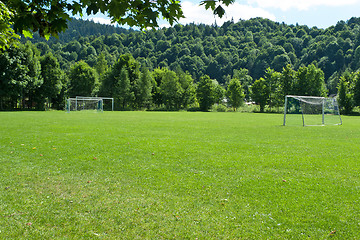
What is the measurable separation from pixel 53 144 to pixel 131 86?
57.9 m

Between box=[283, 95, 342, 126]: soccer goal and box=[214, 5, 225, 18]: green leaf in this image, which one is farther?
box=[283, 95, 342, 126]: soccer goal

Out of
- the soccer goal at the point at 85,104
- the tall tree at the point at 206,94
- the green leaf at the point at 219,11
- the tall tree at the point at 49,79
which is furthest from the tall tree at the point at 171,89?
the green leaf at the point at 219,11

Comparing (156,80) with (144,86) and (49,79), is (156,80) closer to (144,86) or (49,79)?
(144,86)

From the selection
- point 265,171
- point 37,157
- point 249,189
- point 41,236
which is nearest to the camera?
point 41,236

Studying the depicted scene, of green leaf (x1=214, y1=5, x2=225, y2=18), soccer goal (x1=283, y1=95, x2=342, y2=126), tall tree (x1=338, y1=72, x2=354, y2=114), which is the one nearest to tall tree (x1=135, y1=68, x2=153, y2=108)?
soccer goal (x1=283, y1=95, x2=342, y2=126)

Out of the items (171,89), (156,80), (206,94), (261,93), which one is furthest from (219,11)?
(156,80)

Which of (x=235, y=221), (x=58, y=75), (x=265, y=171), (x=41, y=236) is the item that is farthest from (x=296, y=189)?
(x=58, y=75)

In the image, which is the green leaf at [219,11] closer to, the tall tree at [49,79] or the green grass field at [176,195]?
the green grass field at [176,195]

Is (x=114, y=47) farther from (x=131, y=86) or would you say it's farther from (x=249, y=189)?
(x=249, y=189)

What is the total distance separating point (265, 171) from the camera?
7.78 metres

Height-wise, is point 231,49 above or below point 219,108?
above

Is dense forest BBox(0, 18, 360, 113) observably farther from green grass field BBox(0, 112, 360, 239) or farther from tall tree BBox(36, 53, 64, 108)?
green grass field BBox(0, 112, 360, 239)

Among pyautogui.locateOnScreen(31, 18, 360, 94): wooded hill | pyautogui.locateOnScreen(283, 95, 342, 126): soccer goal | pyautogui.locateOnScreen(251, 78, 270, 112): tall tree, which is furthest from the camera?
pyautogui.locateOnScreen(31, 18, 360, 94): wooded hill

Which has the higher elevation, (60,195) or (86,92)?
(86,92)
